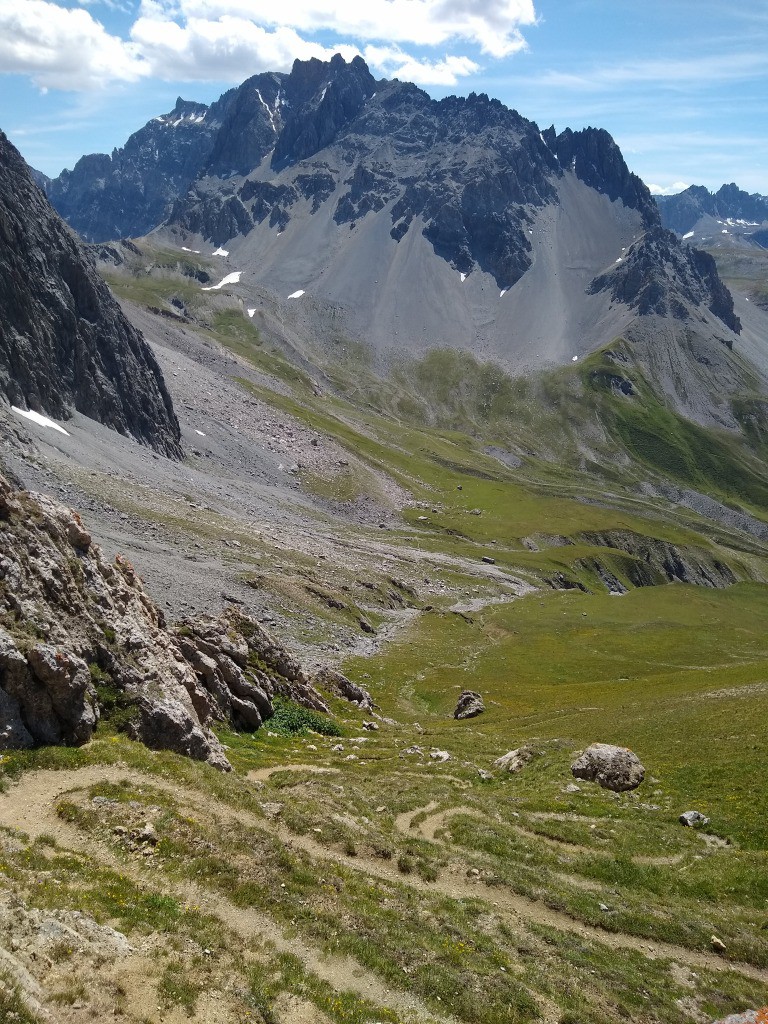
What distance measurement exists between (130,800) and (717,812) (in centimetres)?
2519

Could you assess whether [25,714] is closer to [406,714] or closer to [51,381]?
[406,714]

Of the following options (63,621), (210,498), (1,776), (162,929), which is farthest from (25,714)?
(210,498)

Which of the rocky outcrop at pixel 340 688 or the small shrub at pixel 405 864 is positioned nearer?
the small shrub at pixel 405 864

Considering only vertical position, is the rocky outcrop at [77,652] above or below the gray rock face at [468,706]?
above

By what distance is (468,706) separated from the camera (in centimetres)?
6362

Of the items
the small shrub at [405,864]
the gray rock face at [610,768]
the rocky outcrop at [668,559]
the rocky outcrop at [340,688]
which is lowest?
the rocky outcrop at [668,559]

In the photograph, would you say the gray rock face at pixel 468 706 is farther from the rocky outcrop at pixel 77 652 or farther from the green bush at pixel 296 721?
the rocky outcrop at pixel 77 652

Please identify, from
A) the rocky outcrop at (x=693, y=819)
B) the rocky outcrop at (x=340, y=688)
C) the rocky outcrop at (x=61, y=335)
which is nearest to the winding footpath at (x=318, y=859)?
the rocky outcrop at (x=693, y=819)

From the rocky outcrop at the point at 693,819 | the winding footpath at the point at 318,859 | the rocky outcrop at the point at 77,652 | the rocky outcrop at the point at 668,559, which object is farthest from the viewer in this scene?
the rocky outcrop at the point at 668,559

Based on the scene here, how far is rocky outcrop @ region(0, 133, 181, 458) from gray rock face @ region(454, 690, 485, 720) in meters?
91.7

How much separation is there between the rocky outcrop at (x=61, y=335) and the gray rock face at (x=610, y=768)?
359 feet

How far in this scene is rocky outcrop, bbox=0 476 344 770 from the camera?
25.9 m

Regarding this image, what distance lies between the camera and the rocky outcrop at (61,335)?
122 m

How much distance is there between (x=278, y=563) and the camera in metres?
97.5
